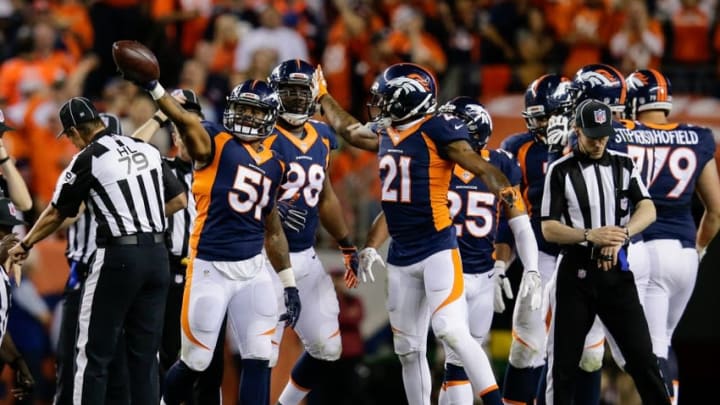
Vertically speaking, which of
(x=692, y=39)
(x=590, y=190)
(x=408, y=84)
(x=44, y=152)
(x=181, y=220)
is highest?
A: (x=692, y=39)

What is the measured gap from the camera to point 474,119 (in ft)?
29.1

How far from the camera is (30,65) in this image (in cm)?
1480

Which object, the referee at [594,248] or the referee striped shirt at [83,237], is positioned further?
the referee striped shirt at [83,237]

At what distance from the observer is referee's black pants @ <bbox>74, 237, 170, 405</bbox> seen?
7.93 metres

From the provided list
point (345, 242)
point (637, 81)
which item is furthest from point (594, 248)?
point (345, 242)

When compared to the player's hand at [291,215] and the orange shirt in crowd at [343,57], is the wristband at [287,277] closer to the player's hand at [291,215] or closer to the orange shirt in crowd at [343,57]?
the player's hand at [291,215]

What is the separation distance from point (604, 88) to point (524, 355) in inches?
75.5

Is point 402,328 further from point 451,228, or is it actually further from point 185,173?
point 185,173

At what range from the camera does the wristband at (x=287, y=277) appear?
8328 millimetres

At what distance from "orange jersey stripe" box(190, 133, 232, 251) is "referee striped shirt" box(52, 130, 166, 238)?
0.24 meters

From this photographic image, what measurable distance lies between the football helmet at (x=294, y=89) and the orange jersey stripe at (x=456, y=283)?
1397mm

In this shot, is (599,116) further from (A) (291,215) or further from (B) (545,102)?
(A) (291,215)

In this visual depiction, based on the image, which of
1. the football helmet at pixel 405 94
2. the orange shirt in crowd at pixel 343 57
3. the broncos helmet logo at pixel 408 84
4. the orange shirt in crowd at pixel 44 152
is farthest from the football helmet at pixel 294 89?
the orange shirt in crowd at pixel 343 57

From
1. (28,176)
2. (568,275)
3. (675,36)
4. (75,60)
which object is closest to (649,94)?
(568,275)
